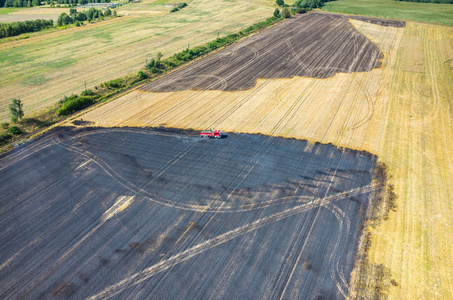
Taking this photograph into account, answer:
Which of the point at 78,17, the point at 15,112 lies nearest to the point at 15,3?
the point at 78,17

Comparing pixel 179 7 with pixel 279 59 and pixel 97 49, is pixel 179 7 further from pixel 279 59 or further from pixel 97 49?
pixel 279 59

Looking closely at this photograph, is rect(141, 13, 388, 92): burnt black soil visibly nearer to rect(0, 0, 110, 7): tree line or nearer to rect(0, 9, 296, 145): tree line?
rect(0, 9, 296, 145): tree line

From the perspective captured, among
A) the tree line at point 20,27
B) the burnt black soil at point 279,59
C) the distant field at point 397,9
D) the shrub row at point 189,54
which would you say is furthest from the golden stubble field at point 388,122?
the tree line at point 20,27

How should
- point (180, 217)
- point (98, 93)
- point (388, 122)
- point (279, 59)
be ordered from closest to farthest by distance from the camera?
1. point (180, 217)
2. point (388, 122)
3. point (98, 93)
4. point (279, 59)

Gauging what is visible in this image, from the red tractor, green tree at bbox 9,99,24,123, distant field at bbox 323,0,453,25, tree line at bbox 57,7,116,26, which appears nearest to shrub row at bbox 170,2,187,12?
tree line at bbox 57,7,116,26

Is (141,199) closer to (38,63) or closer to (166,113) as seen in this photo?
(166,113)
